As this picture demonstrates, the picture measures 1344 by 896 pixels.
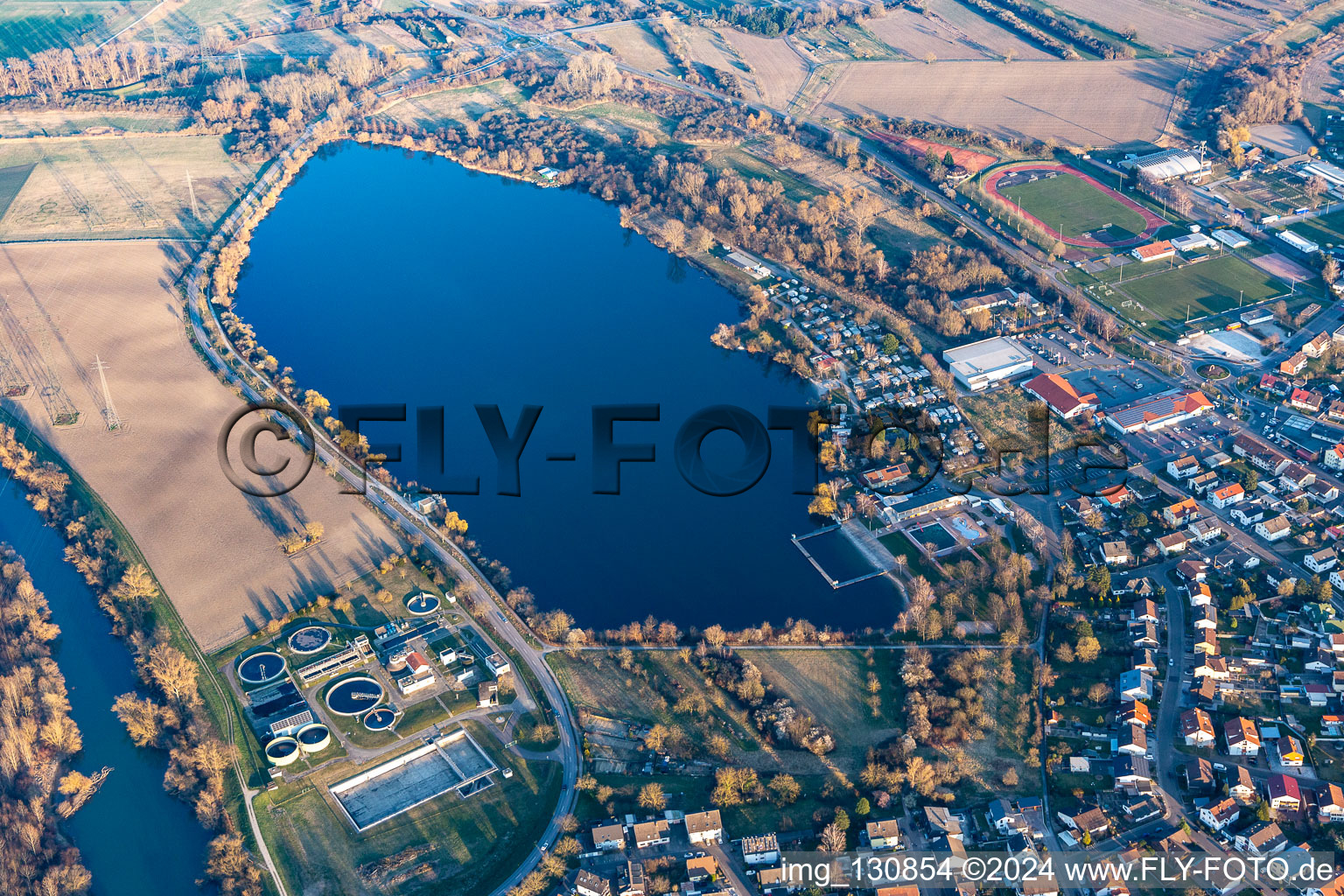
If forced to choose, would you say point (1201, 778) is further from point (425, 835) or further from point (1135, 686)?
point (425, 835)

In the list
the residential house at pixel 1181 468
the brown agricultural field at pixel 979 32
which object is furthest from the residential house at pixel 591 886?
the brown agricultural field at pixel 979 32

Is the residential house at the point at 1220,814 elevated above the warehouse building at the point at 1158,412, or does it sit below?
below

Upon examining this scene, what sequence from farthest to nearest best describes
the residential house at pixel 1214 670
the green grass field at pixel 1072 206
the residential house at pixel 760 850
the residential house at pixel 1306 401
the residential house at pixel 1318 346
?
1. the green grass field at pixel 1072 206
2. the residential house at pixel 1318 346
3. the residential house at pixel 1306 401
4. the residential house at pixel 1214 670
5. the residential house at pixel 760 850

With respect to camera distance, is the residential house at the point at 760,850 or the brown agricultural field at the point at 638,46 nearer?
the residential house at the point at 760,850

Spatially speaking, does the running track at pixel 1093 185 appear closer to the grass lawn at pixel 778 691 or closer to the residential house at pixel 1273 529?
the residential house at pixel 1273 529

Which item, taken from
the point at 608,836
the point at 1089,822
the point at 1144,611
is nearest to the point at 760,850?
the point at 608,836

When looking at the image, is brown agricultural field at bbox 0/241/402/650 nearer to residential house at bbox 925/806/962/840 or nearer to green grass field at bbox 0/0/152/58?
residential house at bbox 925/806/962/840

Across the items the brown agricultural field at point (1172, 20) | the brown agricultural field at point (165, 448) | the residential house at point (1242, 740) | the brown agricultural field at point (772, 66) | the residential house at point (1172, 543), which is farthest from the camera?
the brown agricultural field at point (1172, 20)
